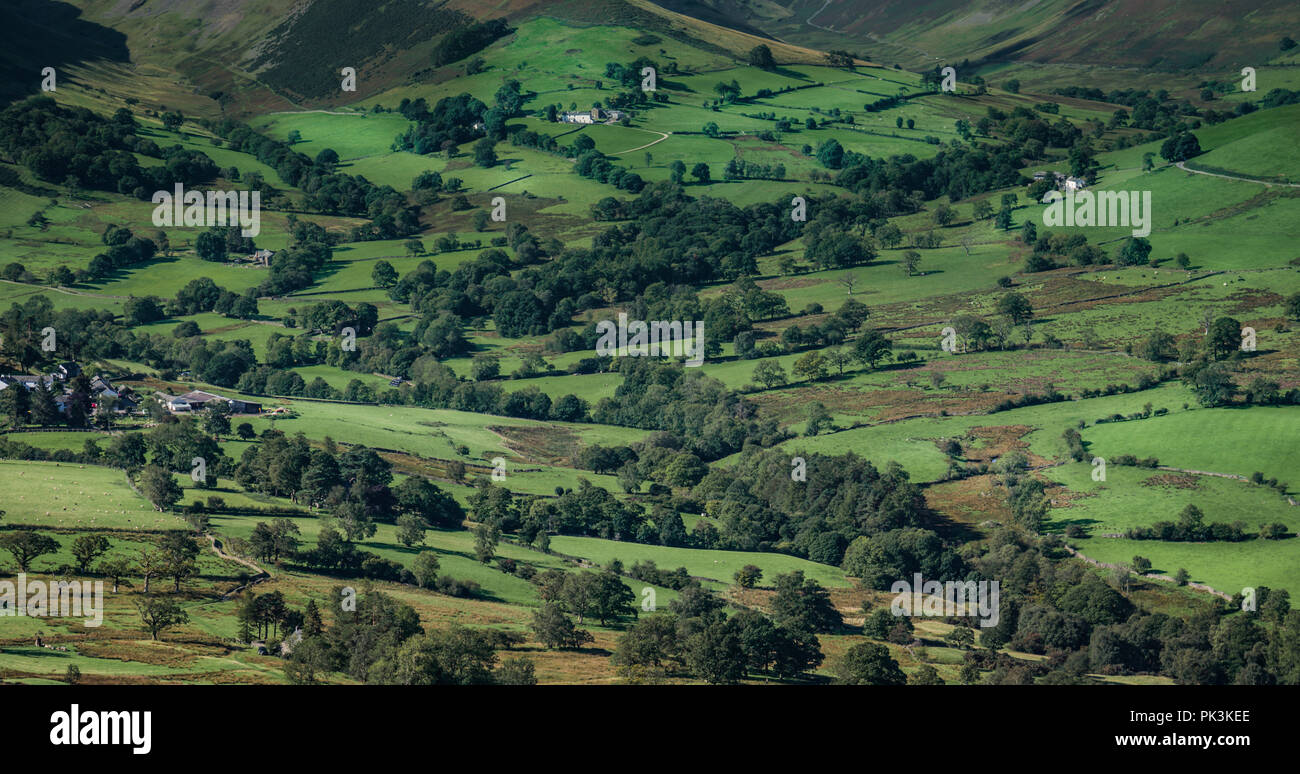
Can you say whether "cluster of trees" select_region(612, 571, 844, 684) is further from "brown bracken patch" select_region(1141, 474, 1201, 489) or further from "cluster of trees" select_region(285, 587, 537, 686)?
"brown bracken patch" select_region(1141, 474, 1201, 489)

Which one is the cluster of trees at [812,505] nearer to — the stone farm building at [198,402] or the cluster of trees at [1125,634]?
the cluster of trees at [1125,634]

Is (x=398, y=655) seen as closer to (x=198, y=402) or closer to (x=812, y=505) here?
(x=812, y=505)

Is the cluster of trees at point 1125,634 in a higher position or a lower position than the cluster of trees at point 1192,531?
lower

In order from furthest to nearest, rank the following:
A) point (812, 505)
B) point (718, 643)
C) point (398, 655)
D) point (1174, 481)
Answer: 1. point (812, 505)
2. point (1174, 481)
3. point (718, 643)
4. point (398, 655)

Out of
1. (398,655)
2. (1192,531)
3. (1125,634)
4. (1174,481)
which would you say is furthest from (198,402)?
(1192,531)

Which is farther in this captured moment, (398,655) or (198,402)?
(198,402)

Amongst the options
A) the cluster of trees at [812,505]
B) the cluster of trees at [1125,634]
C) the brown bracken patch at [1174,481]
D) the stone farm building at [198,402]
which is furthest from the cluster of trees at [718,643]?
the stone farm building at [198,402]

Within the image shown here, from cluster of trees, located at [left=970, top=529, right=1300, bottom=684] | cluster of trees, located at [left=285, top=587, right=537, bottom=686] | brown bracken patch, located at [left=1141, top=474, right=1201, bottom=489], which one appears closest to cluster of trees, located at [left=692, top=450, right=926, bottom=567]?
cluster of trees, located at [left=970, top=529, right=1300, bottom=684]

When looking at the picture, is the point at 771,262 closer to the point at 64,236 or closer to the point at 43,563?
the point at 64,236
